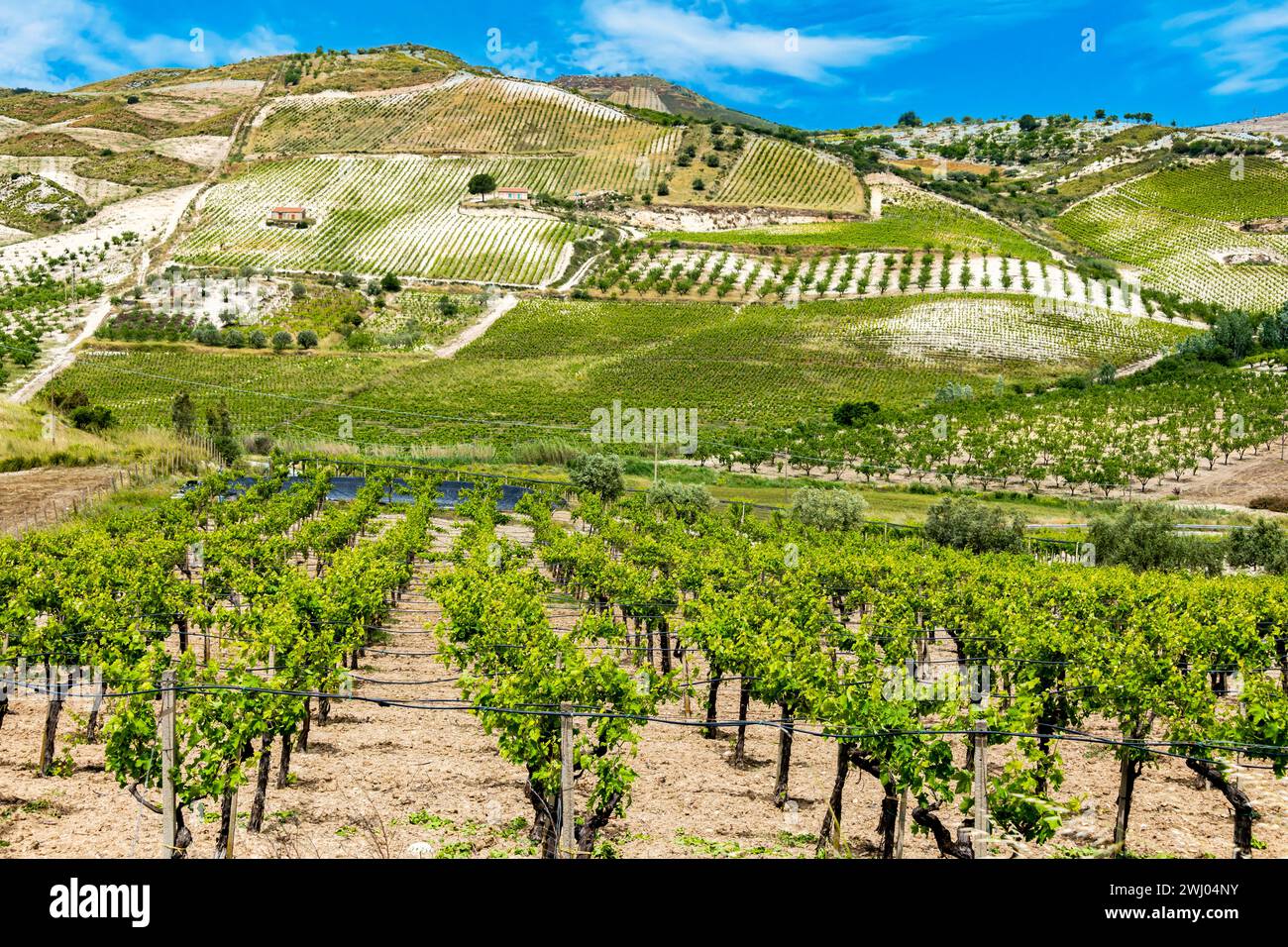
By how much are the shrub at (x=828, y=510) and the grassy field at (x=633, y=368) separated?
3168cm

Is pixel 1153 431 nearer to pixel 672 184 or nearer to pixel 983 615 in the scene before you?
pixel 983 615

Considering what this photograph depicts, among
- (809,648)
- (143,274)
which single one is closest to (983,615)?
(809,648)

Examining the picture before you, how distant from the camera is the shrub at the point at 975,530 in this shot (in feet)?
153

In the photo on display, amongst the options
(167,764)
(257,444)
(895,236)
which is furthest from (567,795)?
(895,236)

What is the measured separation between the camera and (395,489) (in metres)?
57.5

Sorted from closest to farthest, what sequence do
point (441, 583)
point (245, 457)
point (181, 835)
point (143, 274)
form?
point (181, 835) → point (441, 583) → point (245, 457) → point (143, 274)

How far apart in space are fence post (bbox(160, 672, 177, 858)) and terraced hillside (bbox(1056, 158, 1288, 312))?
447 ft

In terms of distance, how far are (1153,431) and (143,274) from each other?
365 ft

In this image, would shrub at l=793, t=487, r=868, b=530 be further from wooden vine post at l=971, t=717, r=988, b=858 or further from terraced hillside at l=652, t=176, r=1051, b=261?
terraced hillside at l=652, t=176, r=1051, b=261

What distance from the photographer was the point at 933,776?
12781 mm

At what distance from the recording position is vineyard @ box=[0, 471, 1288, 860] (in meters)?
13.3

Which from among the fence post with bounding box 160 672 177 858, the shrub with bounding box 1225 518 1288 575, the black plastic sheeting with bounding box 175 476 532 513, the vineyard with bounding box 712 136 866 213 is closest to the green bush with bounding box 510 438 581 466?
the black plastic sheeting with bounding box 175 476 532 513

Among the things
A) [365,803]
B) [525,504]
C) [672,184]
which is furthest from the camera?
[672,184]

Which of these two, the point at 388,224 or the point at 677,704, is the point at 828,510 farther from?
the point at 388,224
